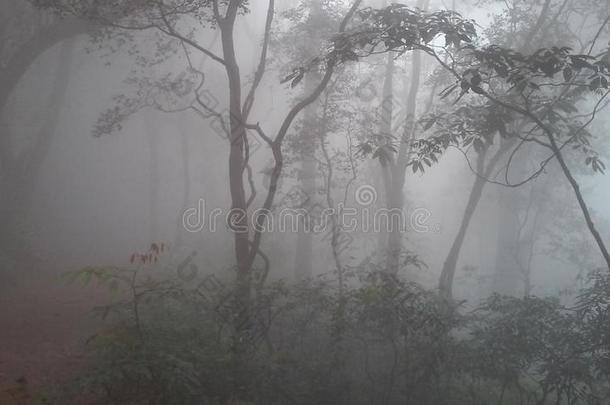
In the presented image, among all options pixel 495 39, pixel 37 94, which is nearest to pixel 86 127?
pixel 37 94

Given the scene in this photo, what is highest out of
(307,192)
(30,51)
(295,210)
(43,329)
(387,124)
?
(30,51)

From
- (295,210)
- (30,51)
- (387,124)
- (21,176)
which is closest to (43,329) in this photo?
(30,51)

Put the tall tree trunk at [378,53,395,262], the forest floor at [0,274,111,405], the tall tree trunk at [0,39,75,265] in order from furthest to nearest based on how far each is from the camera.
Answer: the tall tree trunk at [0,39,75,265] < the tall tree trunk at [378,53,395,262] < the forest floor at [0,274,111,405]

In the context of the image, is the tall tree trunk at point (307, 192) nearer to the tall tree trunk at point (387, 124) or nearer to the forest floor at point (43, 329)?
the tall tree trunk at point (387, 124)

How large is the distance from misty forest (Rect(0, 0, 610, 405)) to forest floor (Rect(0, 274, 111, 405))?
0.05 metres

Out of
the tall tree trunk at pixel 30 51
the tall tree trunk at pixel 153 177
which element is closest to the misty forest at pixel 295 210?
the tall tree trunk at pixel 30 51

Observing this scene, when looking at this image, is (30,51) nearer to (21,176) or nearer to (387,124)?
(21,176)

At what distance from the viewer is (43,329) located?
787cm

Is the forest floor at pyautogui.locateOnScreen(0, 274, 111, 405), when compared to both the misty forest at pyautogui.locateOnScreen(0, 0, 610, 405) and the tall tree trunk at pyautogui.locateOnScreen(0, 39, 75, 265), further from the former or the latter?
the tall tree trunk at pyautogui.locateOnScreen(0, 39, 75, 265)

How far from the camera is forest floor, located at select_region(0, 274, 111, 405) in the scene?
20.1ft

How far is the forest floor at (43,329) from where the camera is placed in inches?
241

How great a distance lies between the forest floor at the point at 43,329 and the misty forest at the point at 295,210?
5cm

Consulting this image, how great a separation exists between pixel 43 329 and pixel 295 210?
6543 millimetres

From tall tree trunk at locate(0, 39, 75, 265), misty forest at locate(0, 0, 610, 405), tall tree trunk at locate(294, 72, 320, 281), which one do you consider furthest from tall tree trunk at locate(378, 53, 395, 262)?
tall tree trunk at locate(0, 39, 75, 265)
